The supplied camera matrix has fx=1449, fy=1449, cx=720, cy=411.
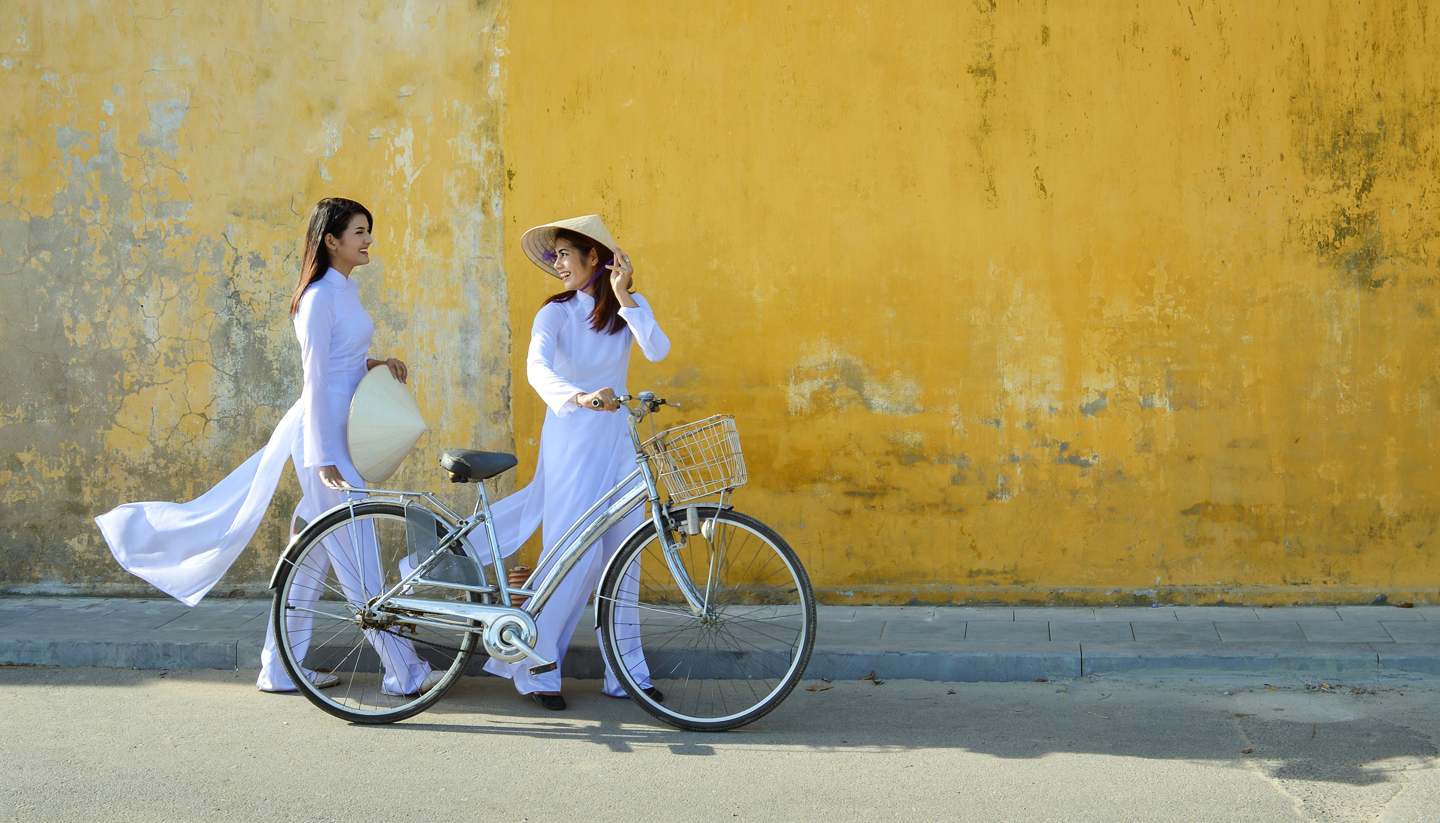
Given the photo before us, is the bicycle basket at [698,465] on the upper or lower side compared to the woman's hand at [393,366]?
lower

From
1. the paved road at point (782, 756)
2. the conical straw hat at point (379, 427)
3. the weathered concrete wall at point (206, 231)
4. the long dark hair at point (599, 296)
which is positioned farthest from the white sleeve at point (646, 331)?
the weathered concrete wall at point (206, 231)

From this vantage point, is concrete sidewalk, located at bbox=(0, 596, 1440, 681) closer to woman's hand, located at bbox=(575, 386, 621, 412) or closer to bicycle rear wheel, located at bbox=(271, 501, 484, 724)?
bicycle rear wheel, located at bbox=(271, 501, 484, 724)

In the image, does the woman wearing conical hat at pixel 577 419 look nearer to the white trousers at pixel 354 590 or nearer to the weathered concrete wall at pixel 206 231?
the white trousers at pixel 354 590

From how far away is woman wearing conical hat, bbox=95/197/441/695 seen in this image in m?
5.66

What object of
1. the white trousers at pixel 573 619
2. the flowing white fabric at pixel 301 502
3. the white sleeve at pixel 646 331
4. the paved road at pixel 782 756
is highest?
the white sleeve at pixel 646 331

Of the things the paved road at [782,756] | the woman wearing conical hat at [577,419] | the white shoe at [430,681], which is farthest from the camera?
the white shoe at [430,681]

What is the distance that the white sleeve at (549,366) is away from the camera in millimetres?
5484

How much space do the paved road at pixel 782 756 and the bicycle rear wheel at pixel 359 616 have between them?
137mm

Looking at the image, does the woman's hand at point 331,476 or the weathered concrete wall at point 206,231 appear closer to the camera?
the woman's hand at point 331,476

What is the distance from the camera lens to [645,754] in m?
5.02

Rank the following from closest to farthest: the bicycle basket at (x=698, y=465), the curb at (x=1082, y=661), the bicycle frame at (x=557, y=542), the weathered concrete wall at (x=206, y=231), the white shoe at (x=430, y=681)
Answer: the bicycle basket at (x=698, y=465)
the bicycle frame at (x=557, y=542)
the white shoe at (x=430, y=681)
the curb at (x=1082, y=661)
the weathered concrete wall at (x=206, y=231)

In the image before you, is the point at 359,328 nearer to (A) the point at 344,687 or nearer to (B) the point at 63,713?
(A) the point at 344,687

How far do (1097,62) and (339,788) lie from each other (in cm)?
492

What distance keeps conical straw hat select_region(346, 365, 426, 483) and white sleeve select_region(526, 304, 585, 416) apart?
0.53 meters
